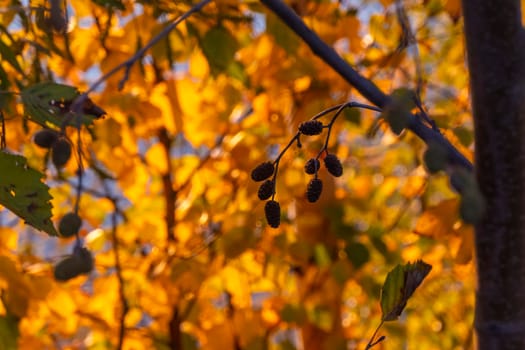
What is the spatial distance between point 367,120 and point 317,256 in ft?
1.79

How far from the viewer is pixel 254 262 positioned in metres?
1.68

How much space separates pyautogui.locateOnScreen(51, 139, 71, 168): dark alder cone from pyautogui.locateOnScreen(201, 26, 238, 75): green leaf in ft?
1.84

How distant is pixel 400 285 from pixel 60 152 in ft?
→ 1.04

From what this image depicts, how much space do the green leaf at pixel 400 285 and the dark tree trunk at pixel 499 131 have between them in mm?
134

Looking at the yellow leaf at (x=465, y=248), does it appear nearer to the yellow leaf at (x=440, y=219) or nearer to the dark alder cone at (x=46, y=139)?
the yellow leaf at (x=440, y=219)

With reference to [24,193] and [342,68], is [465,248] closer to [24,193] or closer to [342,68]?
[342,68]

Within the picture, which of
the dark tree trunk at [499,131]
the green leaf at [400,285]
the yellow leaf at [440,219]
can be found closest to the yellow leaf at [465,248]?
the yellow leaf at [440,219]

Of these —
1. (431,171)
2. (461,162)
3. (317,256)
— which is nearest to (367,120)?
(317,256)

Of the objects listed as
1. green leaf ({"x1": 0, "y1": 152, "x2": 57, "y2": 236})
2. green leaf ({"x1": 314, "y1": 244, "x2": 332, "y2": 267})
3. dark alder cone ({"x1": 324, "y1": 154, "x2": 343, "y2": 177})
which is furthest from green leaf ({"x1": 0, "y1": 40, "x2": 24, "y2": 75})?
green leaf ({"x1": 314, "y1": 244, "x2": 332, "y2": 267})

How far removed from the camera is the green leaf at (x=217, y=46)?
3.82ft

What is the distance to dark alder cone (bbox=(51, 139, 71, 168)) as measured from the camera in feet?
1.98

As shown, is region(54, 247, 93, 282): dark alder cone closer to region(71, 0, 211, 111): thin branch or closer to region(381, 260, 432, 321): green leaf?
region(71, 0, 211, 111): thin branch

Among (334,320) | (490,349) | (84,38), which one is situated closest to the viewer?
(490,349)

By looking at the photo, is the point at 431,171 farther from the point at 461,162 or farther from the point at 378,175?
the point at 378,175
